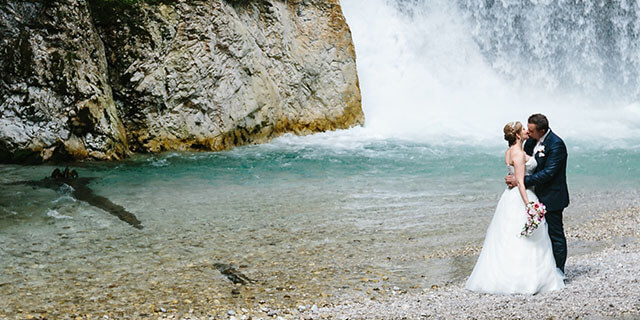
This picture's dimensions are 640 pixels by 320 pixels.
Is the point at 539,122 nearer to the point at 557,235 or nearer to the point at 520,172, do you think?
the point at 520,172

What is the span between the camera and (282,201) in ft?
40.3

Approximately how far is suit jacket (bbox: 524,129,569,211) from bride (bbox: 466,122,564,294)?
0.09m

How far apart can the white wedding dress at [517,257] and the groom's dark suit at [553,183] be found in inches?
4.3

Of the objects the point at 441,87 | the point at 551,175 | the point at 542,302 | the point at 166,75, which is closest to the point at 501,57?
the point at 441,87

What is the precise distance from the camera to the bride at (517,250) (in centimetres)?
666

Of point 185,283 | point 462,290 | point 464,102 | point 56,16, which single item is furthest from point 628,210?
point 464,102

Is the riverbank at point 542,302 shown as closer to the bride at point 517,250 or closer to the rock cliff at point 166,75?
the bride at point 517,250

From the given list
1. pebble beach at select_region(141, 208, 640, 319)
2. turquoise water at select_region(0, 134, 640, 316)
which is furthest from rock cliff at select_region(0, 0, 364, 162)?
pebble beach at select_region(141, 208, 640, 319)

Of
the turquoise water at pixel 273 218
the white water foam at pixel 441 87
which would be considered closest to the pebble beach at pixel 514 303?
the turquoise water at pixel 273 218

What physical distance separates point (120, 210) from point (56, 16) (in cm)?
673

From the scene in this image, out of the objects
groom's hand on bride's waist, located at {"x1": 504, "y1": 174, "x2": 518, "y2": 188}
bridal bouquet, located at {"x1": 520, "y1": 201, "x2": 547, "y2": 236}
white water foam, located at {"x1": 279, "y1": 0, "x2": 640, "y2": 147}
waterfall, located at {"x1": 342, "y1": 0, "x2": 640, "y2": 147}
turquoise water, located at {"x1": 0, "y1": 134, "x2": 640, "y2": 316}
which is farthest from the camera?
waterfall, located at {"x1": 342, "y1": 0, "x2": 640, "y2": 147}

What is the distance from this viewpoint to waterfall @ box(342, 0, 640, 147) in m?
26.0

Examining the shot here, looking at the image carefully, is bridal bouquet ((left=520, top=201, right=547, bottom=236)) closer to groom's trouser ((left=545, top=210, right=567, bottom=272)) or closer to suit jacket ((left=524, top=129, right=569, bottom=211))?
suit jacket ((left=524, top=129, right=569, bottom=211))

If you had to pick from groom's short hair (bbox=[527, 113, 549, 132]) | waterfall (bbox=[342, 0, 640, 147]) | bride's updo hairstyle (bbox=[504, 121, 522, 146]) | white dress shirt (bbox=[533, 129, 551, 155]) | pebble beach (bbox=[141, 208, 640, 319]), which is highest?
waterfall (bbox=[342, 0, 640, 147])
